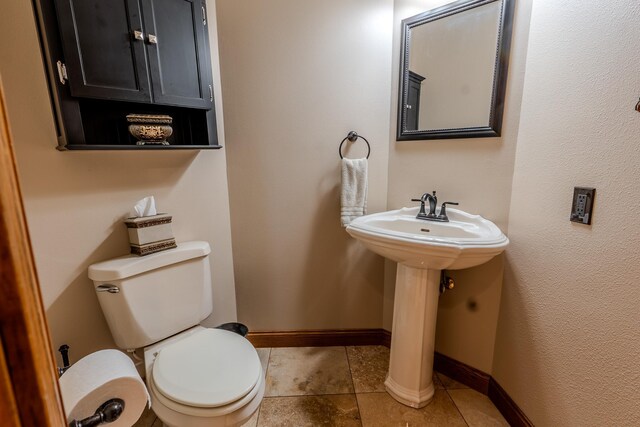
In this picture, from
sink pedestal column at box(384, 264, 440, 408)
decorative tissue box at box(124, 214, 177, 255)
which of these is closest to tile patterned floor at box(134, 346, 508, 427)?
sink pedestal column at box(384, 264, 440, 408)

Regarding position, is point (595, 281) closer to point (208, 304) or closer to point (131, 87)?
point (208, 304)

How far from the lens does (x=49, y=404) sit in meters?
0.34

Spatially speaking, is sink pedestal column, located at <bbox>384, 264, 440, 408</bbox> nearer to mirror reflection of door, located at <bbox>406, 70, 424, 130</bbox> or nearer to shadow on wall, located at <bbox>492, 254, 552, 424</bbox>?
shadow on wall, located at <bbox>492, 254, 552, 424</bbox>

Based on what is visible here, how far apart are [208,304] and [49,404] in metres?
1.09

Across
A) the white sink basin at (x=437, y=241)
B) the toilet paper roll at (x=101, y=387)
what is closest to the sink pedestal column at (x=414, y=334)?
the white sink basin at (x=437, y=241)

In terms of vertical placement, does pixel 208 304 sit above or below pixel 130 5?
below

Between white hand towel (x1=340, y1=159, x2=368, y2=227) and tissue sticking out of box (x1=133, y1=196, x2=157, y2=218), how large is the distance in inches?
35.3

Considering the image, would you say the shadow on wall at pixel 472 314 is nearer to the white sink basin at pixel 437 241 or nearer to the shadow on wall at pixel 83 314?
the white sink basin at pixel 437 241

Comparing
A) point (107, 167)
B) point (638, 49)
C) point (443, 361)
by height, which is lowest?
point (443, 361)

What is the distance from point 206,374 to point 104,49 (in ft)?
3.95

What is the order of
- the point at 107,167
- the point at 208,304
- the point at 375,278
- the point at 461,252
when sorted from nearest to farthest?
the point at 461,252, the point at 107,167, the point at 208,304, the point at 375,278

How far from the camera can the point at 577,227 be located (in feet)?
3.12

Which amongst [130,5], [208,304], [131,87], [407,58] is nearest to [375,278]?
[208,304]

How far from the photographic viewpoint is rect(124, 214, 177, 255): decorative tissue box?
121cm
